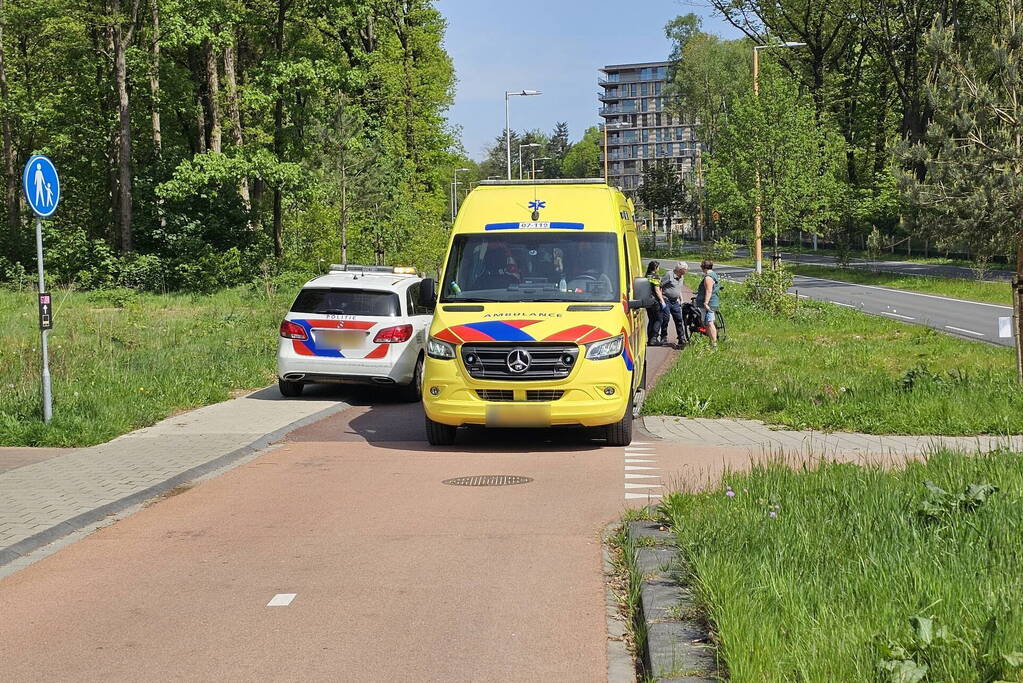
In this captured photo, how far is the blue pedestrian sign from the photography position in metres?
11.7

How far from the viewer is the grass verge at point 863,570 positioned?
4.20 metres

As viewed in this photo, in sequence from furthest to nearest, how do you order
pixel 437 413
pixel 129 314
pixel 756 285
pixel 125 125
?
pixel 125 125
pixel 756 285
pixel 129 314
pixel 437 413

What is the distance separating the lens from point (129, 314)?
92.0ft

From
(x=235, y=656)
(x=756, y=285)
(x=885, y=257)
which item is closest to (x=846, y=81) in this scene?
(x=885, y=257)

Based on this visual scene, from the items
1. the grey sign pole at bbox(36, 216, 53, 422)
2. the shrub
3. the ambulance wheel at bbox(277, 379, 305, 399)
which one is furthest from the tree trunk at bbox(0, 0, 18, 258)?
the grey sign pole at bbox(36, 216, 53, 422)

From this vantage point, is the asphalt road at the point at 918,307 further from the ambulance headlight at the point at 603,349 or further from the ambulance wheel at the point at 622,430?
the ambulance headlight at the point at 603,349

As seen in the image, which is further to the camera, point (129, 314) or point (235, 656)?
point (129, 314)

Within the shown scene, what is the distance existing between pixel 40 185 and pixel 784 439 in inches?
311

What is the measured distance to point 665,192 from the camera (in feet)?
299

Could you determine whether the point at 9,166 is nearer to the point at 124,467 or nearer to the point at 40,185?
the point at 40,185

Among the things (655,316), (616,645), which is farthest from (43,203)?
(655,316)

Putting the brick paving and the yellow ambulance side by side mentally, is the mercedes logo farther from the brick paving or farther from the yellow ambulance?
the brick paving

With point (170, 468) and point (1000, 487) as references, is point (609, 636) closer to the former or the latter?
point (1000, 487)

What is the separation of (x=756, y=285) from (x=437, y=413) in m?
20.8
